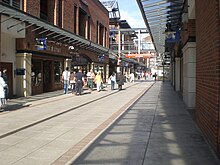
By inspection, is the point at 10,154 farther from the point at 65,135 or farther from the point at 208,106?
the point at 208,106

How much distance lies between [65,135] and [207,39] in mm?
3872

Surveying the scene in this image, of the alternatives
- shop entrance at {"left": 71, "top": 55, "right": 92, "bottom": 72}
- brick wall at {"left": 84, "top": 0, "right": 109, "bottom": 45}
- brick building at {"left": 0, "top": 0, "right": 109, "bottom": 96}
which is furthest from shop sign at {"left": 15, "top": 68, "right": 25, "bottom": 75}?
brick wall at {"left": 84, "top": 0, "right": 109, "bottom": 45}

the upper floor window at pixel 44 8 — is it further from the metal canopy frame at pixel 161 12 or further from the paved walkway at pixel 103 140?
the paved walkway at pixel 103 140

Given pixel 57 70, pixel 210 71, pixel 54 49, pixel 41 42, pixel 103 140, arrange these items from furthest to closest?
pixel 57 70, pixel 54 49, pixel 41 42, pixel 103 140, pixel 210 71

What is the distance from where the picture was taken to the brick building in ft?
53.2

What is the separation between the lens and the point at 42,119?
986 cm

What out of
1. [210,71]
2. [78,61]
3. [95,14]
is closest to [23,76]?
[78,61]

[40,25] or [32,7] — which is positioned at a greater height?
[32,7]

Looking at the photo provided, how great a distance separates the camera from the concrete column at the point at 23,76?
17188 millimetres

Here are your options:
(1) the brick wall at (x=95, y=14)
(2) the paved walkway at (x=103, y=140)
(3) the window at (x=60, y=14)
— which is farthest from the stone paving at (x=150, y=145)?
(1) the brick wall at (x=95, y=14)

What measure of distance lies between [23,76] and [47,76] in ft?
13.9

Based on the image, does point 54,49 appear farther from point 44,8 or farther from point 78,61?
point 78,61

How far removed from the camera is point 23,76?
56.7 feet

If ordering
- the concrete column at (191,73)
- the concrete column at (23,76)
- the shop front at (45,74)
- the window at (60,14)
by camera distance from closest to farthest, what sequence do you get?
the concrete column at (191,73)
the concrete column at (23,76)
the shop front at (45,74)
the window at (60,14)
